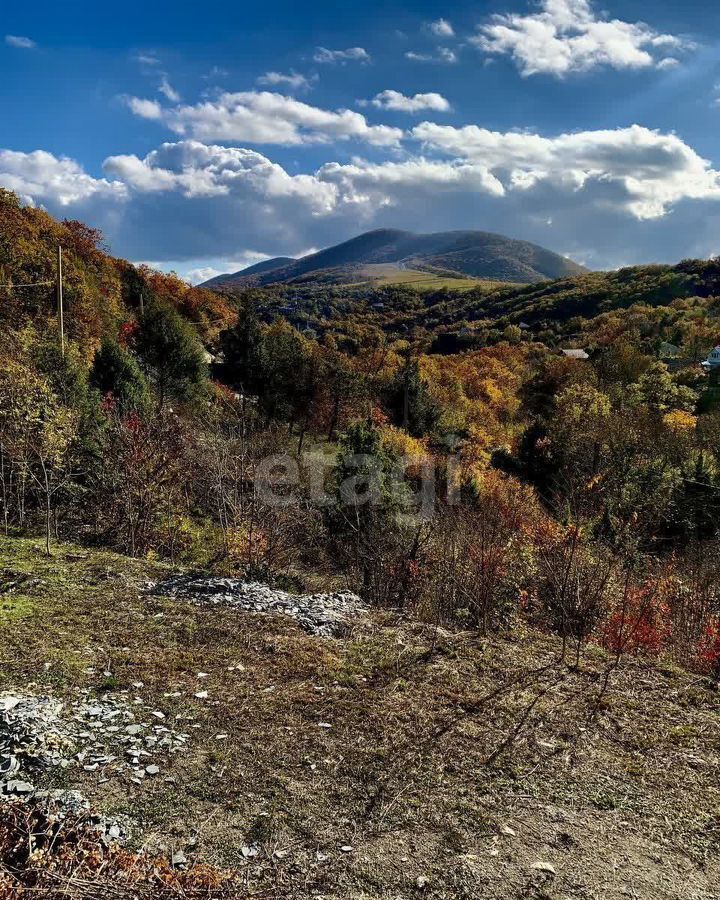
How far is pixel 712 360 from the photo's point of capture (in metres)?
46.5

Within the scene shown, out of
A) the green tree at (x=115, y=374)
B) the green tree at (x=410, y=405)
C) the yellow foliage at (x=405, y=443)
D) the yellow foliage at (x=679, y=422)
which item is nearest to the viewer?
the green tree at (x=115, y=374)

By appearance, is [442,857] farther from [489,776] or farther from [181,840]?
[181,840]

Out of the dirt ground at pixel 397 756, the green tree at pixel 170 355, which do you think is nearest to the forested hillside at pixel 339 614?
the dirt ground at pixel 397 756

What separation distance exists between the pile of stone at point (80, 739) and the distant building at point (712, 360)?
161 ft

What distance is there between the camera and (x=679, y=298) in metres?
79.1

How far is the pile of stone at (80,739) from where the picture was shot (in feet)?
14.1

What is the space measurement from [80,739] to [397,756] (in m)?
2.57

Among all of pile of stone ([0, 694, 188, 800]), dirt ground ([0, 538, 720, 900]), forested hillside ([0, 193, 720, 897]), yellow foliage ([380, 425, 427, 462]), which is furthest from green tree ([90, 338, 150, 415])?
pile of stone ([0, 694, 188, 800])

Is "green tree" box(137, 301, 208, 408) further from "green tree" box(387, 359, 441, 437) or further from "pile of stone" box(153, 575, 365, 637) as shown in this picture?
"pile of stone" box(153, 575, 365, 637)

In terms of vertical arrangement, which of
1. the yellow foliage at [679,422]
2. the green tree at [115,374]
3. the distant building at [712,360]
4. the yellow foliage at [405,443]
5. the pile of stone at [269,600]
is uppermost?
the distant building at [712,360]

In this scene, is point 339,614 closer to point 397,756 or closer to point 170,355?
point 397,756

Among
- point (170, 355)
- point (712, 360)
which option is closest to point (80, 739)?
point (170, 355)

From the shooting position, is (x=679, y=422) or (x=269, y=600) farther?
(x=679, y=422)

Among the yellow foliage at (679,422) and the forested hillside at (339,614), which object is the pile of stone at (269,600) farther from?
the yellow foliage at (679,422)
